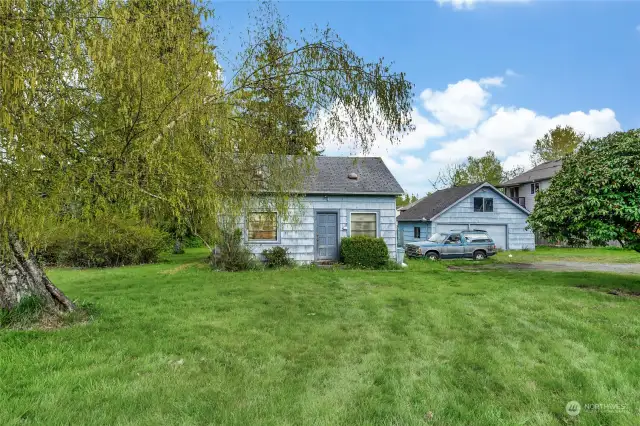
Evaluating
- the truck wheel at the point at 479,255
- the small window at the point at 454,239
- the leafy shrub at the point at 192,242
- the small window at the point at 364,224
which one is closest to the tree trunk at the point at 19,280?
the small window at the point at 364,224

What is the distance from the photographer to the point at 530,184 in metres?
29.6

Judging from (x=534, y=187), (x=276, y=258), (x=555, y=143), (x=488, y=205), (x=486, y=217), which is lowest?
(x=276, y=258)

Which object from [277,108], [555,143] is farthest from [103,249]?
[555,143]

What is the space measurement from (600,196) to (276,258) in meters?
9.87

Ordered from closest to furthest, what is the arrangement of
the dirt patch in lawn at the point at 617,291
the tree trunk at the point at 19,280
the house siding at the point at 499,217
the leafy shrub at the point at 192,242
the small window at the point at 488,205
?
1. the tree trunk at the point at 19,280
2. the dirt patch in lawn at the point at 617,291
3. the house siding at the point at 499,217
4. the small window at the point at 488,205
5. the leafy shrub at the point at 192,242

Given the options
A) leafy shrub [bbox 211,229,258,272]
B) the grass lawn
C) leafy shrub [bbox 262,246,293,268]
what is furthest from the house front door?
the grass lawn

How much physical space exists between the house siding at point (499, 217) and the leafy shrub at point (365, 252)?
9652 mm

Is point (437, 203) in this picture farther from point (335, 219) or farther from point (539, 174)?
point (539, 174)

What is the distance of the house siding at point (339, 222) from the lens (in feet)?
44.9

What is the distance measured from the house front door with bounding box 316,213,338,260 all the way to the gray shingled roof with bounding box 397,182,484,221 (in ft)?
29.5

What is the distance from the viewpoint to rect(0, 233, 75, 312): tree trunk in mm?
4816

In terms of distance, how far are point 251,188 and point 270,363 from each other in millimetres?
3236

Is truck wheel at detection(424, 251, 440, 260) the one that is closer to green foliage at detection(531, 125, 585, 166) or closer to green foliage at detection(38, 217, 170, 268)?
green foliage at detection(38, 217, 170, 268)

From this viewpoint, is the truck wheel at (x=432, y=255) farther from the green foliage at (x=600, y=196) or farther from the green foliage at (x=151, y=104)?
the green foliage at (x=151, y=104)
